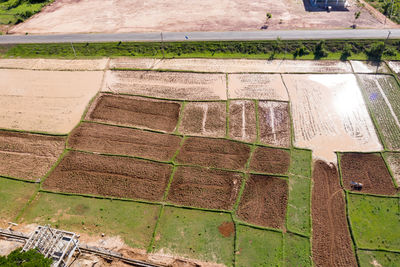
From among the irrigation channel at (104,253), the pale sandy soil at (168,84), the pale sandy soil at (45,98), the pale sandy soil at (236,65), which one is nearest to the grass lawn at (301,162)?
the pale sandy soil at (168,84)

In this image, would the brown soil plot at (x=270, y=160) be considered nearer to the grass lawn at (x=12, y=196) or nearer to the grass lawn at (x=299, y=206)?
the grass lawn at (x=299, y=206)

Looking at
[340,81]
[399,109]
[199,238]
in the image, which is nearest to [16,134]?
[199,238]

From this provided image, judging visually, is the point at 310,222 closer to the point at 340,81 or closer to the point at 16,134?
the point at 340,81

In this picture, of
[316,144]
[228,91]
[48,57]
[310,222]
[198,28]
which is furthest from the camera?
[198,28]

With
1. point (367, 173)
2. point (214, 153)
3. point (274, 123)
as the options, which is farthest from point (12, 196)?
point (367, 173)

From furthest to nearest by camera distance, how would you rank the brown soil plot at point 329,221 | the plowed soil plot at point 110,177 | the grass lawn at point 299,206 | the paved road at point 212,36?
1. the paved road at point 212,36
2. the plowed soil plot at point 110,177
3. the grass lawn at point 299,206
4. the brown soil plot at point 329,221

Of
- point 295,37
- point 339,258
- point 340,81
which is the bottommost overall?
point 339,258

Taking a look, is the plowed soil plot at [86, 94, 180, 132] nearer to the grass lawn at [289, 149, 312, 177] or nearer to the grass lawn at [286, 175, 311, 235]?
the grass lawn at [289, 149, 312, 177]

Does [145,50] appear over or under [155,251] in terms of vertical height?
over
